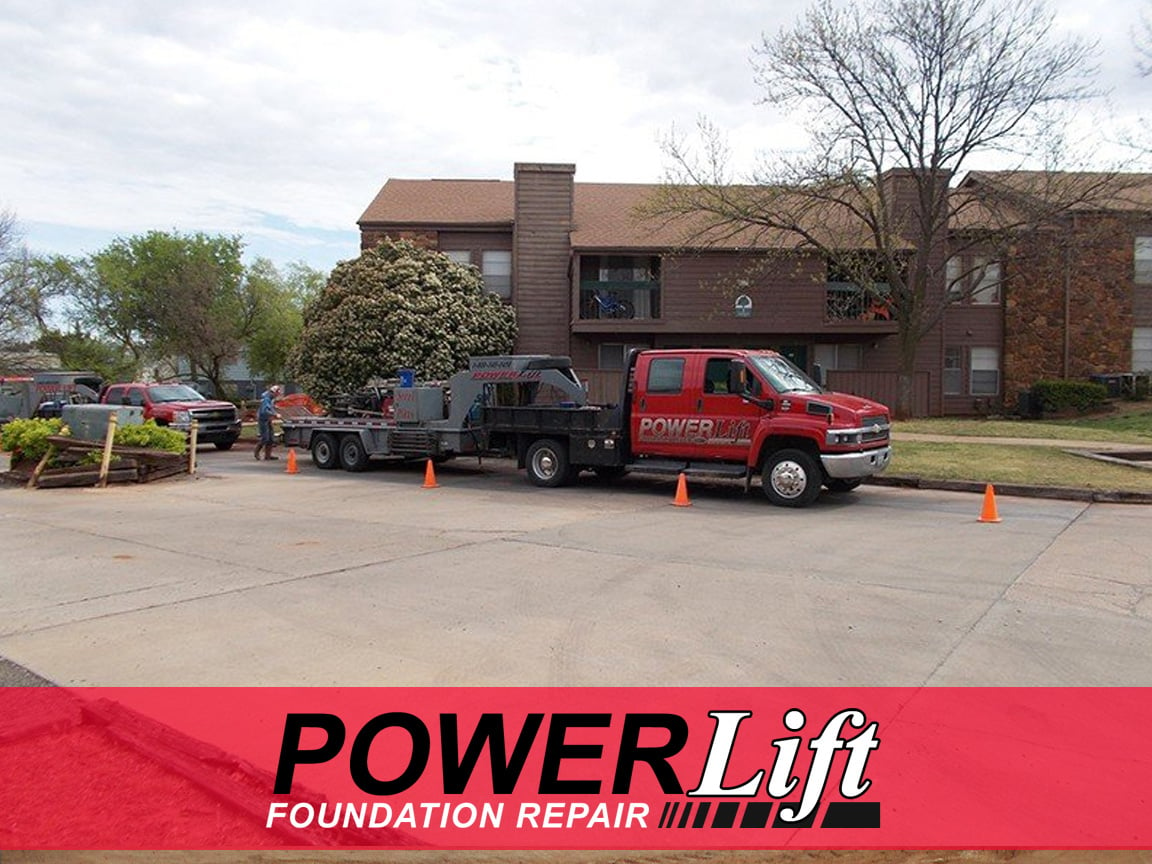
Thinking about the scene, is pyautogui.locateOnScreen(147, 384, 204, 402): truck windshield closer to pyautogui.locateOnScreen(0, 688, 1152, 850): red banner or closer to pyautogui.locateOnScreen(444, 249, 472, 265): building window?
pyautogui.locateOnScreen(444, 249, 472, 265): building window

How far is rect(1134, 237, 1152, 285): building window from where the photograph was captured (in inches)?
1244

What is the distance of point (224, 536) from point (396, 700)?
6.45 metres

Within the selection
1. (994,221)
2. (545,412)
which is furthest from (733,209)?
(545,412)

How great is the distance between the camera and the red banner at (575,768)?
11.9ft

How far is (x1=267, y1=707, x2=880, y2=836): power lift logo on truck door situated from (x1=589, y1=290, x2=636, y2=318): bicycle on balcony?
2582 centimetres

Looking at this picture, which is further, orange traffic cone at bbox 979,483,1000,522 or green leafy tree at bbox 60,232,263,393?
green leafy tree at bbox 60,232,263,393

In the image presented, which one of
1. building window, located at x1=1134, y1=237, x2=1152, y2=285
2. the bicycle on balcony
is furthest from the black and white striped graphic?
building window, located at x1=1134, y1=237, x2=1152, y2=285

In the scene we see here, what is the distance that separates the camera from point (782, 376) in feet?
44.2

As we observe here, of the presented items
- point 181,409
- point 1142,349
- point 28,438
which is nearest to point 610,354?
point 181,409

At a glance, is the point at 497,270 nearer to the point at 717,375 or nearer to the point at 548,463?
the point at 548,463

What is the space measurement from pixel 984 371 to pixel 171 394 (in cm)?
2719

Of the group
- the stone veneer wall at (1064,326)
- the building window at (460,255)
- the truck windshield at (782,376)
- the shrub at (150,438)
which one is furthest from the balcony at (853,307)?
the shrub at (150,438)

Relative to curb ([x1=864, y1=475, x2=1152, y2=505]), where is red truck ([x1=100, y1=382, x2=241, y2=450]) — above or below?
above

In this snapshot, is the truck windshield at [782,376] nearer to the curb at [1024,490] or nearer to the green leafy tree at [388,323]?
the curb at [1024,490]
